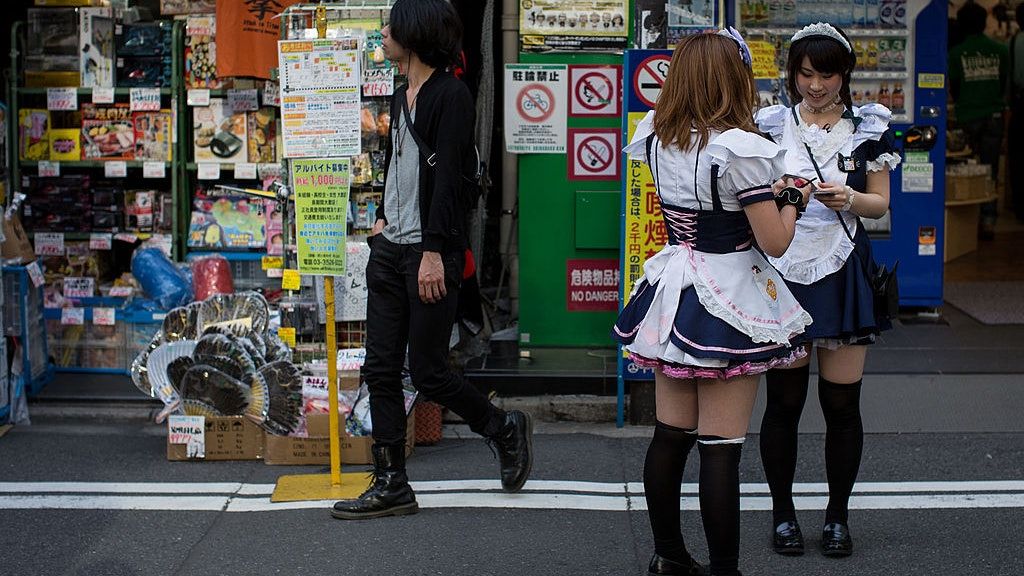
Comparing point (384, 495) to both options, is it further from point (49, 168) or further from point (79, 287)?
point (49, 168)

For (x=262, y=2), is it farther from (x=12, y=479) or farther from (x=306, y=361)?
(x=12, y=479)

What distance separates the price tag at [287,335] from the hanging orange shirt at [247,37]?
1567mm

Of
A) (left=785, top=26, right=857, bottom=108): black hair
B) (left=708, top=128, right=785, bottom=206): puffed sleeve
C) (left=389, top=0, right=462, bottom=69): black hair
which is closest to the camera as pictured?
(left=708, top=128, right=785, bottom=206): puffed sleeve

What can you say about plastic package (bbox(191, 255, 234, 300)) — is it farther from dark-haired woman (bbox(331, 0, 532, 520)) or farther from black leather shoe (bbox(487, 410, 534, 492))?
black leather shoe (bbox(487, 410, 534, 492))

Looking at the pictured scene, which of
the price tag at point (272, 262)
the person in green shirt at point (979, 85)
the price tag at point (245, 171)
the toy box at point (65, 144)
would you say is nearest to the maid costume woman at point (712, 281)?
the price tag at point (272, 262)

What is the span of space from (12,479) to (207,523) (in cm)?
123

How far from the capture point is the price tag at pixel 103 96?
24.7ft

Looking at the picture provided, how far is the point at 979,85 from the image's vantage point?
11.2m

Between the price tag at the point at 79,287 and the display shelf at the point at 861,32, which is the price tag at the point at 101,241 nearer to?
the price tag at the point at 79,287

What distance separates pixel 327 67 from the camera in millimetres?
5355

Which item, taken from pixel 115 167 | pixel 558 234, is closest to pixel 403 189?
pixel 558 234

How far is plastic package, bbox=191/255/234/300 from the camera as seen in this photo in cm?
723

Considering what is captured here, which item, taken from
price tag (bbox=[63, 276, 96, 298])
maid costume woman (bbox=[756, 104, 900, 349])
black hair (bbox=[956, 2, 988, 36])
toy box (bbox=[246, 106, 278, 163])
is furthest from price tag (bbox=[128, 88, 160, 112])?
black hair (bbox=[956, 2, 988, 36])

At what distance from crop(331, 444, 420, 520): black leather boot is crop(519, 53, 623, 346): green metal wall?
2.48m
